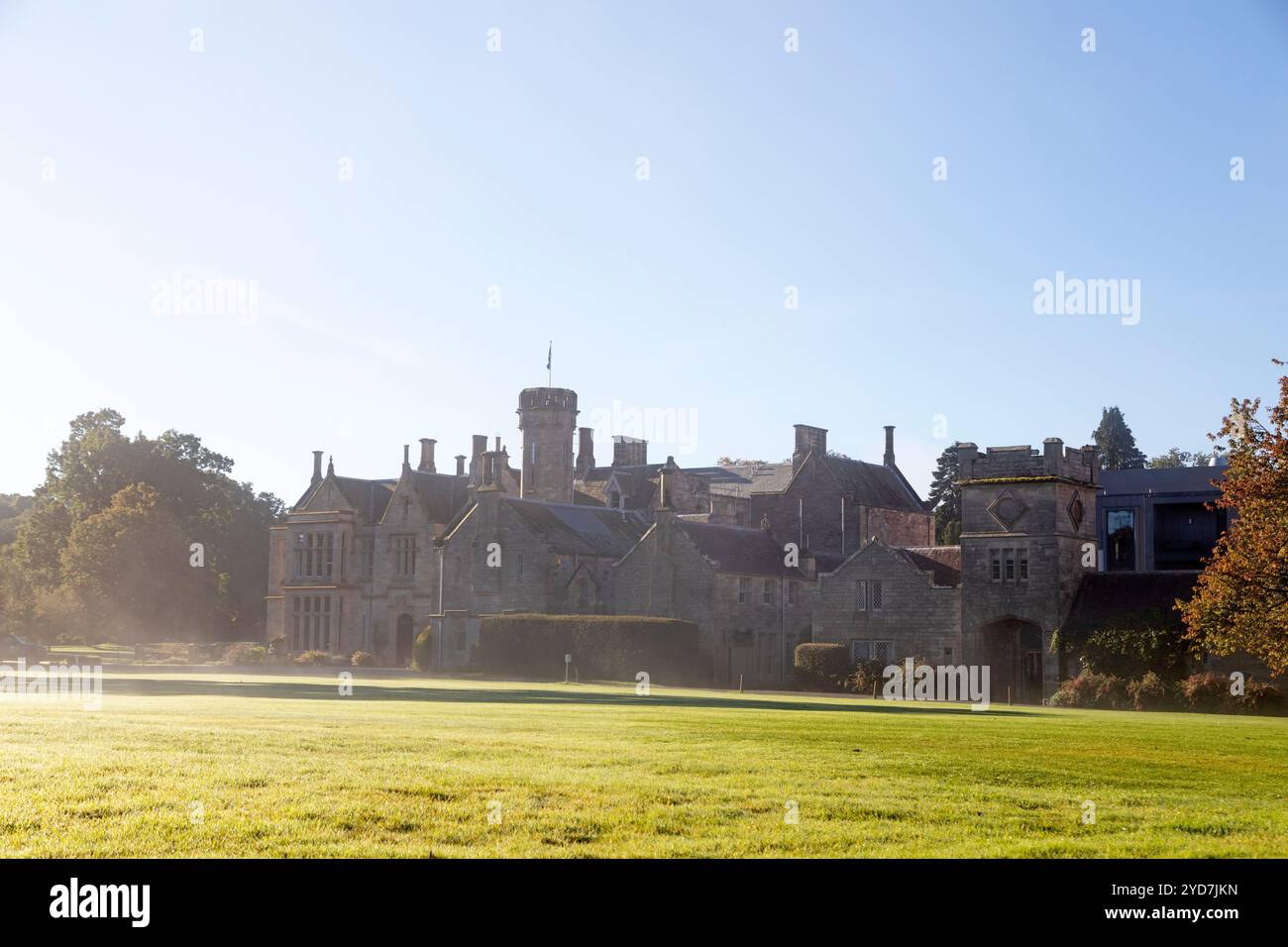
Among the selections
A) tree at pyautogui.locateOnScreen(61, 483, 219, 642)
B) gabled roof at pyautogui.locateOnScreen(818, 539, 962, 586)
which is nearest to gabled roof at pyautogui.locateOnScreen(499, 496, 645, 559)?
gabled roof at pyautogui.locateOnScreen(818, 539, 962, 586)

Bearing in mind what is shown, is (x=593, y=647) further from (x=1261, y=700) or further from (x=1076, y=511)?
(x=1261, y=700)

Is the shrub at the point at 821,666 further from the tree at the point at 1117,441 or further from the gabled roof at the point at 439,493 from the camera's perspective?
the tree at the point at 1117,441

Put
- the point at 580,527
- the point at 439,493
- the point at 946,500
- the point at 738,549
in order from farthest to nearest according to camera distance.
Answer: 1. the point at 946,500
2. the point at 439,493
3. the point at 580,527
4. the point at 738,549

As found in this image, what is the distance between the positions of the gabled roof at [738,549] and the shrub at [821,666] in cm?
696

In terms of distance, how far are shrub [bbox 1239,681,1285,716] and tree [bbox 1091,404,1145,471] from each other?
74848mm

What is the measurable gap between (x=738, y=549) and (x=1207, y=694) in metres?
25.0

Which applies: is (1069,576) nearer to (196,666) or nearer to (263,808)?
(196,666)

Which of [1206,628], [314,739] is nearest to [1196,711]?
[1206,628]

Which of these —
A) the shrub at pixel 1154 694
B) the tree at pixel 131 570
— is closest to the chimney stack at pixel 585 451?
the tree at pixel 131 570

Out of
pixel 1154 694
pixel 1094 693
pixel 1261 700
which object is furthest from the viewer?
pixel 1094 693

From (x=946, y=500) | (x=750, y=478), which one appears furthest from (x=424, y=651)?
(x=946, y=500)

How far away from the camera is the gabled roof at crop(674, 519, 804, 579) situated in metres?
65.9

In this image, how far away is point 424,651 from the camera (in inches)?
2751
